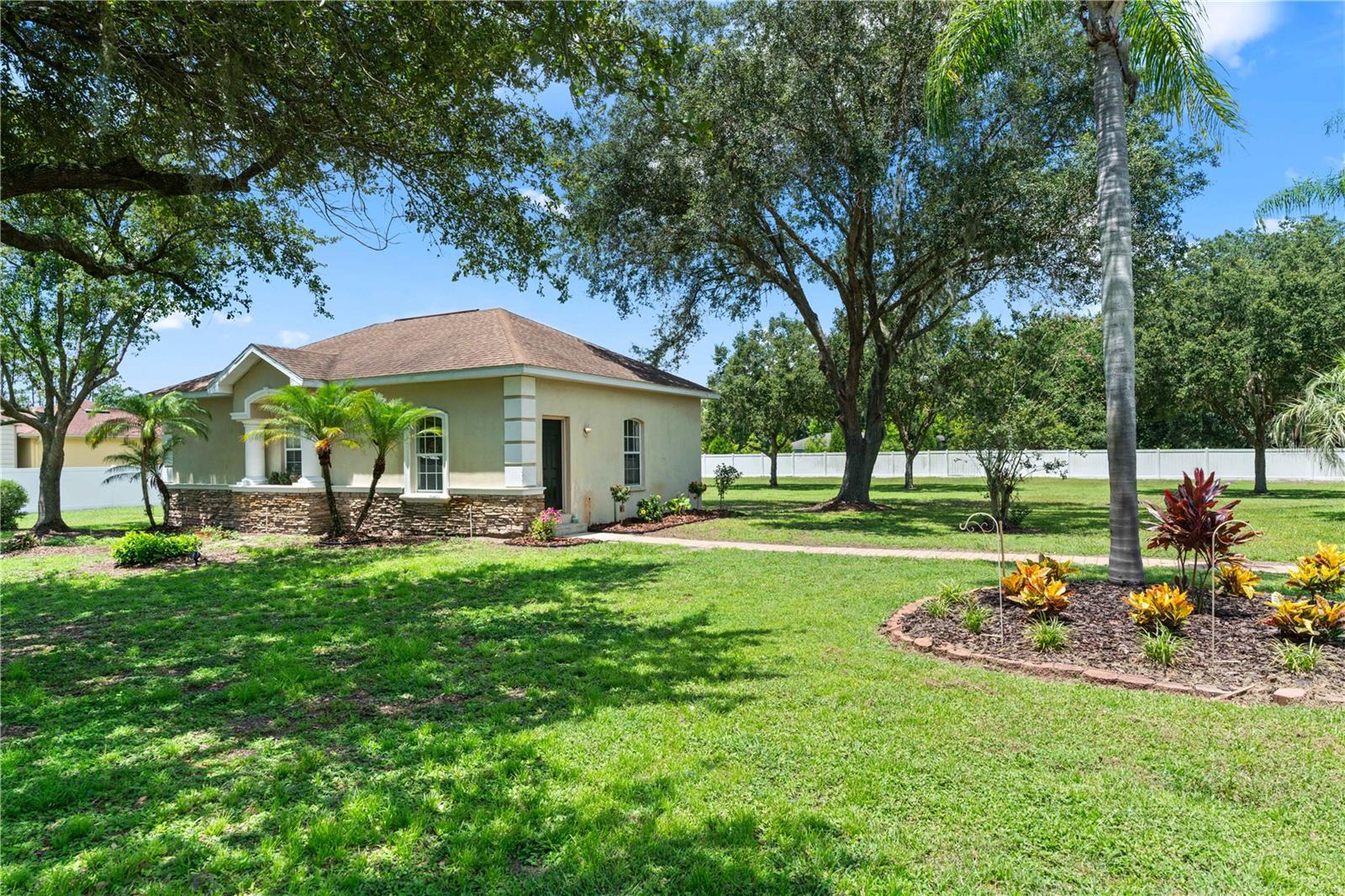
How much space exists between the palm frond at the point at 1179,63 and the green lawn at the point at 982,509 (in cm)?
624

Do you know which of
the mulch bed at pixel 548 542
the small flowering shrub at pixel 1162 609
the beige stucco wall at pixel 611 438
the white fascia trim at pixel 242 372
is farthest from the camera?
the white fascia trim at pixel 242 372

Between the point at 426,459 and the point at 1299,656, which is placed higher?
the point at 426,459

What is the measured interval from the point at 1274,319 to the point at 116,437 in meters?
32.7

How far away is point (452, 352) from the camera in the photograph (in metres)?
15.2

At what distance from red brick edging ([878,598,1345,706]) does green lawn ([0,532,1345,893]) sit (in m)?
0.19

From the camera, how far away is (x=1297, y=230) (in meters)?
33.3

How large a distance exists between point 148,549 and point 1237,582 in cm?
1446

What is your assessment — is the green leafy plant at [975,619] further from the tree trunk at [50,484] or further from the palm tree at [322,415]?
the tree trunk at [50,484]

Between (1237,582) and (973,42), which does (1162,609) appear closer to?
(1237,582)

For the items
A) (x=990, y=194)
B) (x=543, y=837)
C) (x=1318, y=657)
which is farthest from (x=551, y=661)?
(x=990, y=194)

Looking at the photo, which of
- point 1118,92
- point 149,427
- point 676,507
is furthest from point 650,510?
point 1118,92

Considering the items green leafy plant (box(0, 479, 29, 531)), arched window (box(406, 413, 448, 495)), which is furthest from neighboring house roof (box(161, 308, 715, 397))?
green leafy plant (box(0, 479, 29, 531))

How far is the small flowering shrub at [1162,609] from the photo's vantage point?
5754 mm

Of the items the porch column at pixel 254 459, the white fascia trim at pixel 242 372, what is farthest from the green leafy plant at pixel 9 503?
the porch column at pixel 254 459
